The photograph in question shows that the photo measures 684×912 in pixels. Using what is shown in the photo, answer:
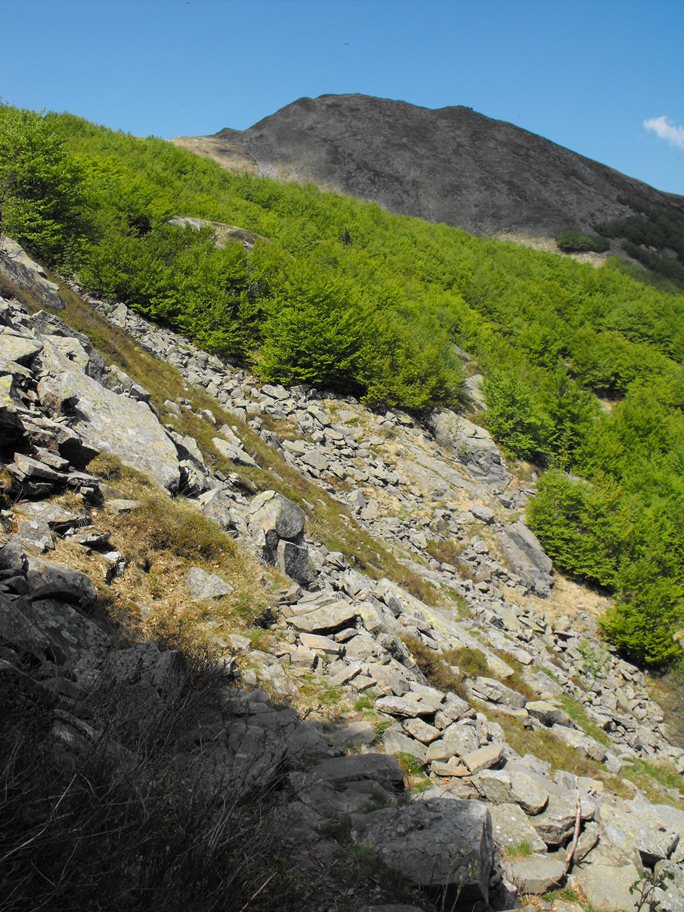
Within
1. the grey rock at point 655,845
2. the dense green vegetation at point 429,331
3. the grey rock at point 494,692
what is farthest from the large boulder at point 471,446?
the grey rock at point 655,845

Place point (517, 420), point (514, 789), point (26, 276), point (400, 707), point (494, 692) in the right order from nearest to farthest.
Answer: point (514, 789) → point (400, 707) → point (494, 692) → point (26, 276) → point (517, 420)

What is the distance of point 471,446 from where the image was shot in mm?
25344

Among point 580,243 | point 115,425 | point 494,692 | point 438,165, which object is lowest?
point 494,692

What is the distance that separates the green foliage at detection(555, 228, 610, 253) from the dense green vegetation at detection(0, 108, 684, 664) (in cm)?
1736

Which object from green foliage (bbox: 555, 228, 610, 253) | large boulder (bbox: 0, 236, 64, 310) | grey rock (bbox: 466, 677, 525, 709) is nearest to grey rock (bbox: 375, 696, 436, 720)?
grey rock (bbox: 466, 677, 525, 709)

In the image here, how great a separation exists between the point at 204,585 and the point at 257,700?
2059mm

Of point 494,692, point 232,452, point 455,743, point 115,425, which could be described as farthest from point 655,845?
point 232,452

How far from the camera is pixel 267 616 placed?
23.9 ft

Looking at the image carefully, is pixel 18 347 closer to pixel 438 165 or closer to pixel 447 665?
pixel 447 665

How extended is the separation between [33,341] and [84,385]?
40.3 inches

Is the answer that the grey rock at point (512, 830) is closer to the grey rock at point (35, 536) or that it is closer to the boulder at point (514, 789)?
the boulder at point (514, 789)

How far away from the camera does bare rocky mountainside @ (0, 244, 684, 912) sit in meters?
2.52

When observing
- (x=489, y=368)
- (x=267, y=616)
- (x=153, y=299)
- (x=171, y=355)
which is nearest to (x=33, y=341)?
(x=267, y=616)

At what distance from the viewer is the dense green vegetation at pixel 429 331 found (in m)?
22.5
